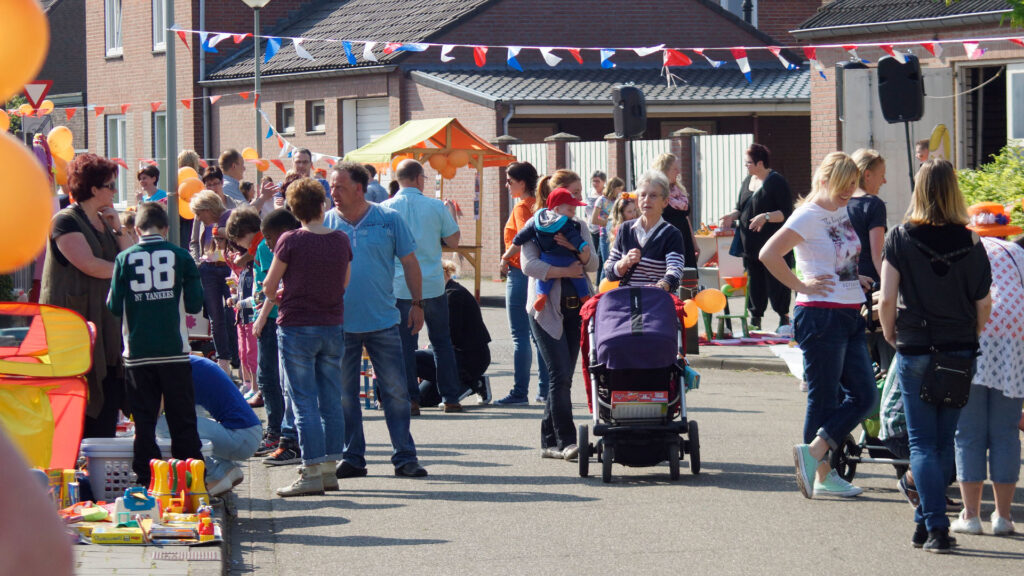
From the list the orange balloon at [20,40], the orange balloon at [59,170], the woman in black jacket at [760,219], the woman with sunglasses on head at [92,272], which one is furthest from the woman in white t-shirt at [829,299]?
the orange balloon at [59,170]

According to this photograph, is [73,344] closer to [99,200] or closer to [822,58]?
[99,200]

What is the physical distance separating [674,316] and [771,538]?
1751mm

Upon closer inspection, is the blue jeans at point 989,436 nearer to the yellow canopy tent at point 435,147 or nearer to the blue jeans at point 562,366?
the blue jeans at point 562,366

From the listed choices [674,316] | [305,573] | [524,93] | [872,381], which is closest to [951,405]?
[872,381]

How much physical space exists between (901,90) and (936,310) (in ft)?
26.3

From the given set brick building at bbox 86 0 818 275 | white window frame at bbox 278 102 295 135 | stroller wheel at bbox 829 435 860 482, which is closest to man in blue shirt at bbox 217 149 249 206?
stroller wheel at bbox 829 435 860 482

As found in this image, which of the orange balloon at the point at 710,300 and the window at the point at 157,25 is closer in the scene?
the orange balloon at the point at 710,300

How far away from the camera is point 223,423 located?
7.84m

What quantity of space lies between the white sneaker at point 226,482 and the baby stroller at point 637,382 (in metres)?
2.02

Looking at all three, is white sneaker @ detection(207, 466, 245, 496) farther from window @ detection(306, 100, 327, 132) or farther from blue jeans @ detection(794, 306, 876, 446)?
window @ detection(306, 100, 327, 132)

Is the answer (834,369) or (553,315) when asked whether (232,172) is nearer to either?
(553,315)

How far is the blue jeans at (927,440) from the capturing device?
645 cm

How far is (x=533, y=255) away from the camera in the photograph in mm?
8867

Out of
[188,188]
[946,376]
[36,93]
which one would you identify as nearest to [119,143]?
[36,93]
